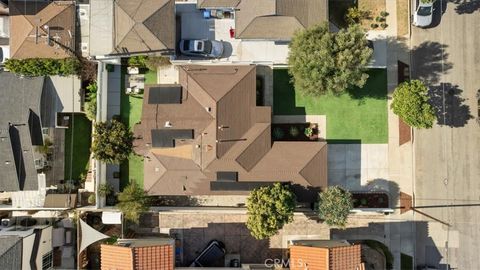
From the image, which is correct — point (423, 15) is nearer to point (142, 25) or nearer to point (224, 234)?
point (142, 25)

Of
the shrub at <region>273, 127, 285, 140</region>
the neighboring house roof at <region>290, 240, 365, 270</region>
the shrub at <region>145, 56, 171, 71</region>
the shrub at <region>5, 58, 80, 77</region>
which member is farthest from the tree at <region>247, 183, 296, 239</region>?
the shrub at <region>5, 58, 80, 77</region>

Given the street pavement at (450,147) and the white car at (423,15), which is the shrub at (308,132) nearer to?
the street pavement at (450,147)

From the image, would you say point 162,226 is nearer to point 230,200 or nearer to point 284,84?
point 230,200

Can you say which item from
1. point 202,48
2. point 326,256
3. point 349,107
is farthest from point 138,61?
point 326,256

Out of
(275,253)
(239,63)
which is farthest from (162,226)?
(239,63)

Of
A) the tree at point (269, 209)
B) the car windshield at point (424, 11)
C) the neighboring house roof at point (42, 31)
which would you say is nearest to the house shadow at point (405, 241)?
the tree at point (269, 209)
